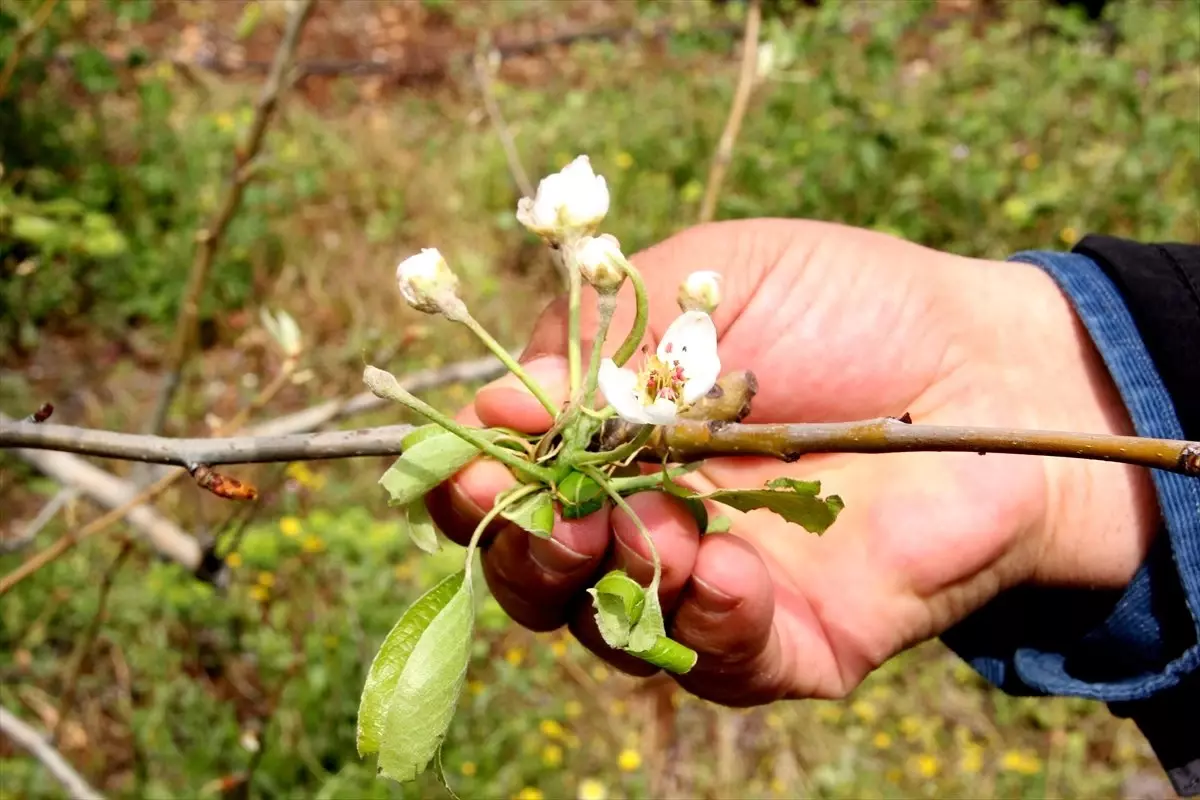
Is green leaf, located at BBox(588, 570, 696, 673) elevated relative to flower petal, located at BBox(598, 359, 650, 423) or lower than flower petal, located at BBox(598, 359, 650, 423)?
lower

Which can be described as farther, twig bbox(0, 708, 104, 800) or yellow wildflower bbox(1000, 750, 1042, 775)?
yellow wildflower bbox(1000, 750, 1042, 775)

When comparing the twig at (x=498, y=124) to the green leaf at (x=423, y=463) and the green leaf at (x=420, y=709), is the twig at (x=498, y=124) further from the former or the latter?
the green leaf at (x=420, y=709)

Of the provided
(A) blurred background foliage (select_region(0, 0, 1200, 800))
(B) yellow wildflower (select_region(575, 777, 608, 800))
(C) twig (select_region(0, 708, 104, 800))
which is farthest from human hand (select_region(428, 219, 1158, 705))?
(B) yellow wildflower (select_region(575, 777, 608, 800))

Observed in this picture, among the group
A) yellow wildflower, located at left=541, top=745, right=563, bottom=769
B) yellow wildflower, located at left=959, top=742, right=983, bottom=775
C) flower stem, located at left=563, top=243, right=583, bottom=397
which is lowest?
yellow wildflower, located at left=541, top=745, right=563, bottom=769

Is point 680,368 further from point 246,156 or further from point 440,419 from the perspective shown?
point 246,156

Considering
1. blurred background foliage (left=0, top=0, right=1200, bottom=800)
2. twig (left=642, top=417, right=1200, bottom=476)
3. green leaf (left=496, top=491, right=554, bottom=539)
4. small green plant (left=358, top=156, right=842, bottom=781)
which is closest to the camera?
twig (left=642, top=417, right=1200, bottom=476)

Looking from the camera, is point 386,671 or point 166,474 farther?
point 166,474

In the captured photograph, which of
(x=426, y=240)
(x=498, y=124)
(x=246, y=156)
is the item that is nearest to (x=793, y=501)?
(x=246, y=156)

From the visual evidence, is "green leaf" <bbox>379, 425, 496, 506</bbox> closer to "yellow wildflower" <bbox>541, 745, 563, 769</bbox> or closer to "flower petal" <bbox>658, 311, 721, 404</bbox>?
"flower petal" <bbox>658, 311, 721, 404</bbox>
